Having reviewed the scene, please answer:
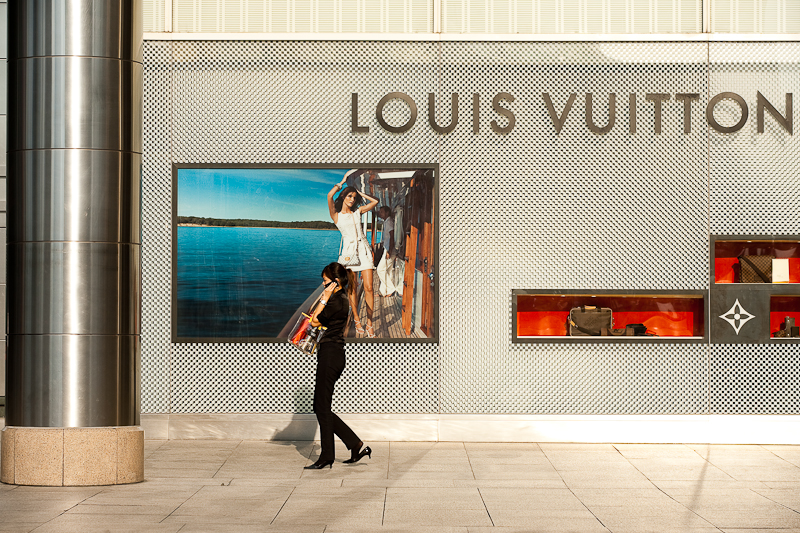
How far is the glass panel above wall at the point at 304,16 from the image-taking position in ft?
34.9

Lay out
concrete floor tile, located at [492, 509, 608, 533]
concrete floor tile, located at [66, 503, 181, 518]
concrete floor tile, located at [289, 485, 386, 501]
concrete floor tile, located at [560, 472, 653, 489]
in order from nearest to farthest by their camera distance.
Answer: concrete floor tile, located at [492, 509, 608, 533]
concrete floor tile, located at [66, 503, 181, 518]
concrete floor tile, located at [289, 485, 386, 501]
concrete floor tile, located at [560, 472, 653, 489]

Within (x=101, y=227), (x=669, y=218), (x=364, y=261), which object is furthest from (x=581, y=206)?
(x=101, y=227)

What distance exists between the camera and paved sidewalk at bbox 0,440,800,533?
6.20 meters

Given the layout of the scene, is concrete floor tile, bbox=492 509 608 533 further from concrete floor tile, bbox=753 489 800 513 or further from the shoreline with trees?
the shoreline with trees

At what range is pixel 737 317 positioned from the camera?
416 inches

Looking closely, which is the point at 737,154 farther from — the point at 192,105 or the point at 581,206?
the point at 192,105

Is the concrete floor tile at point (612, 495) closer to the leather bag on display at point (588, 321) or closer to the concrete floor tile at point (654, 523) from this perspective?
the concrete floor tile at point (654, 523)

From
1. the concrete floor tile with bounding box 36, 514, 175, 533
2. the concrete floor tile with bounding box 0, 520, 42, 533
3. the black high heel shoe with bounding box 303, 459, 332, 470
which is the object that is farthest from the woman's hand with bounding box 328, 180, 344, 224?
the concrete floor tile with bounding box 0, 520, 42, 533

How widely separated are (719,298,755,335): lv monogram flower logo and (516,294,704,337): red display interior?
32cm

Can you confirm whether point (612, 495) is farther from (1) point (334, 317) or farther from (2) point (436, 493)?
(1) point (334, 317)

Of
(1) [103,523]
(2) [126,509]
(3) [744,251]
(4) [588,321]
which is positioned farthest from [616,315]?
(1) [103,523]

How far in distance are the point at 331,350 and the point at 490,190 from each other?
119 inches

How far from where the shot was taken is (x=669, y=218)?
10.6 meters

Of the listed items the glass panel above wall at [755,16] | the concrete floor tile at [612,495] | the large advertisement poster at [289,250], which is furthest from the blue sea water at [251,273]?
the glass panel above wall at [755,16]
